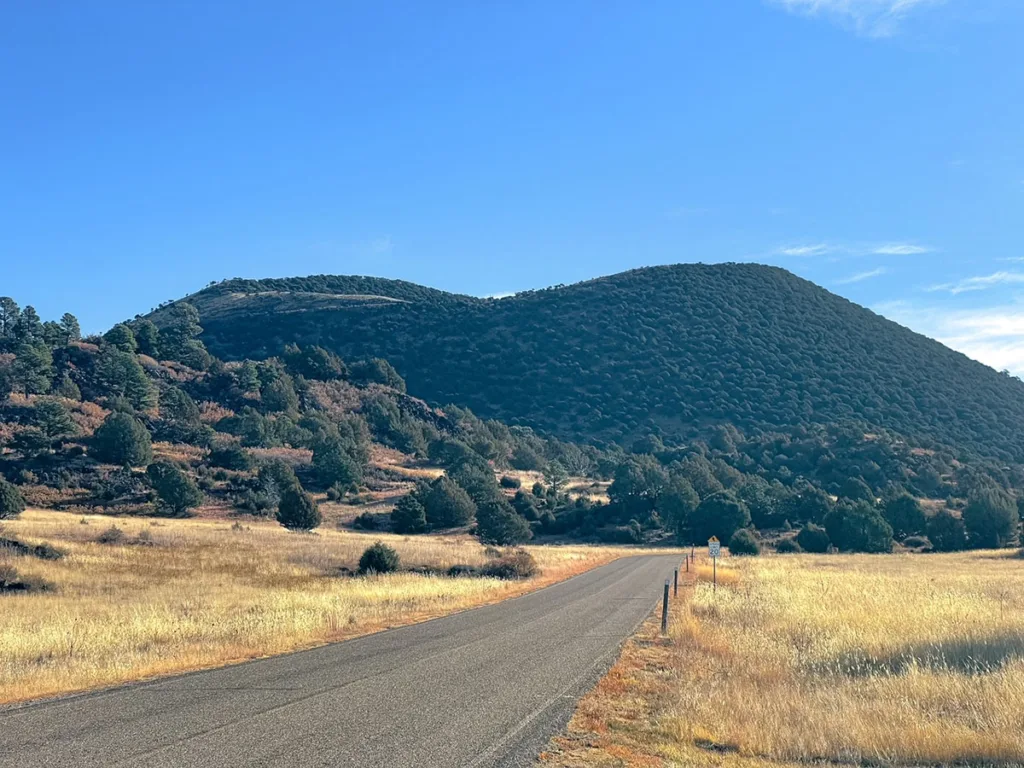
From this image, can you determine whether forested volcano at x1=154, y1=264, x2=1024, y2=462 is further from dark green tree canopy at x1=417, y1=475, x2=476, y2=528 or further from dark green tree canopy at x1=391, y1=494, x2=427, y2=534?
dark green tree canopy at x1=391, y1=494, x2=427, y2=534

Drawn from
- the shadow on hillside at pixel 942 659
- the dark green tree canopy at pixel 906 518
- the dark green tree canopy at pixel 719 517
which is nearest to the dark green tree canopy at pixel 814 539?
the dark green tree canopy at pixel 719 517

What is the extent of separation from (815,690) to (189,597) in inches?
916

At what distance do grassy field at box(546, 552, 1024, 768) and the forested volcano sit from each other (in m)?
108

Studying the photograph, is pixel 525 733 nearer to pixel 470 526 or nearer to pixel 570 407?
pixel 470 526

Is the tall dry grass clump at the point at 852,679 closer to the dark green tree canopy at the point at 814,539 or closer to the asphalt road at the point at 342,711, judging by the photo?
the asphalt road at the point at 342,711

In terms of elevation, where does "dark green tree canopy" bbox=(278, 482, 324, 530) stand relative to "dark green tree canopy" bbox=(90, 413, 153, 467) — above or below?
below

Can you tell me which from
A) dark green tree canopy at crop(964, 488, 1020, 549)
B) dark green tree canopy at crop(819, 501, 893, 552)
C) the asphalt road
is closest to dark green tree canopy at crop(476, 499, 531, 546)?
dark green tree canopy at crop(819, 501, 893, 552)

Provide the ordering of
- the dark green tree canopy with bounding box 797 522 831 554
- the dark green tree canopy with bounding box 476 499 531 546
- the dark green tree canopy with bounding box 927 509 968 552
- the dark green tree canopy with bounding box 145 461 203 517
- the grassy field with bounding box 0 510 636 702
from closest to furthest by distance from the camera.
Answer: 1. the grassy field with bounding box 0 510 636 702
2. the dark green tree canopy with bounding box 476 499 531 546
3. the dark green tree canopy with bounding box 145 461 203 517
4. the dark green tree canopy with bounding box 927 509 968 552
5. the dark green tree canopy with bounding box 797 522 831 554

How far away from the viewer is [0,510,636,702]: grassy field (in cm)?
1570

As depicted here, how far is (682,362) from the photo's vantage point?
525 ft

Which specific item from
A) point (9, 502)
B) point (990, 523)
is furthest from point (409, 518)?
point (990, 523)

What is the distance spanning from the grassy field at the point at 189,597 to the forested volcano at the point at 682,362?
97639 millimetres

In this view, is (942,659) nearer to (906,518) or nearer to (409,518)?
(409,518)

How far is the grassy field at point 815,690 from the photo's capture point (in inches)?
375
